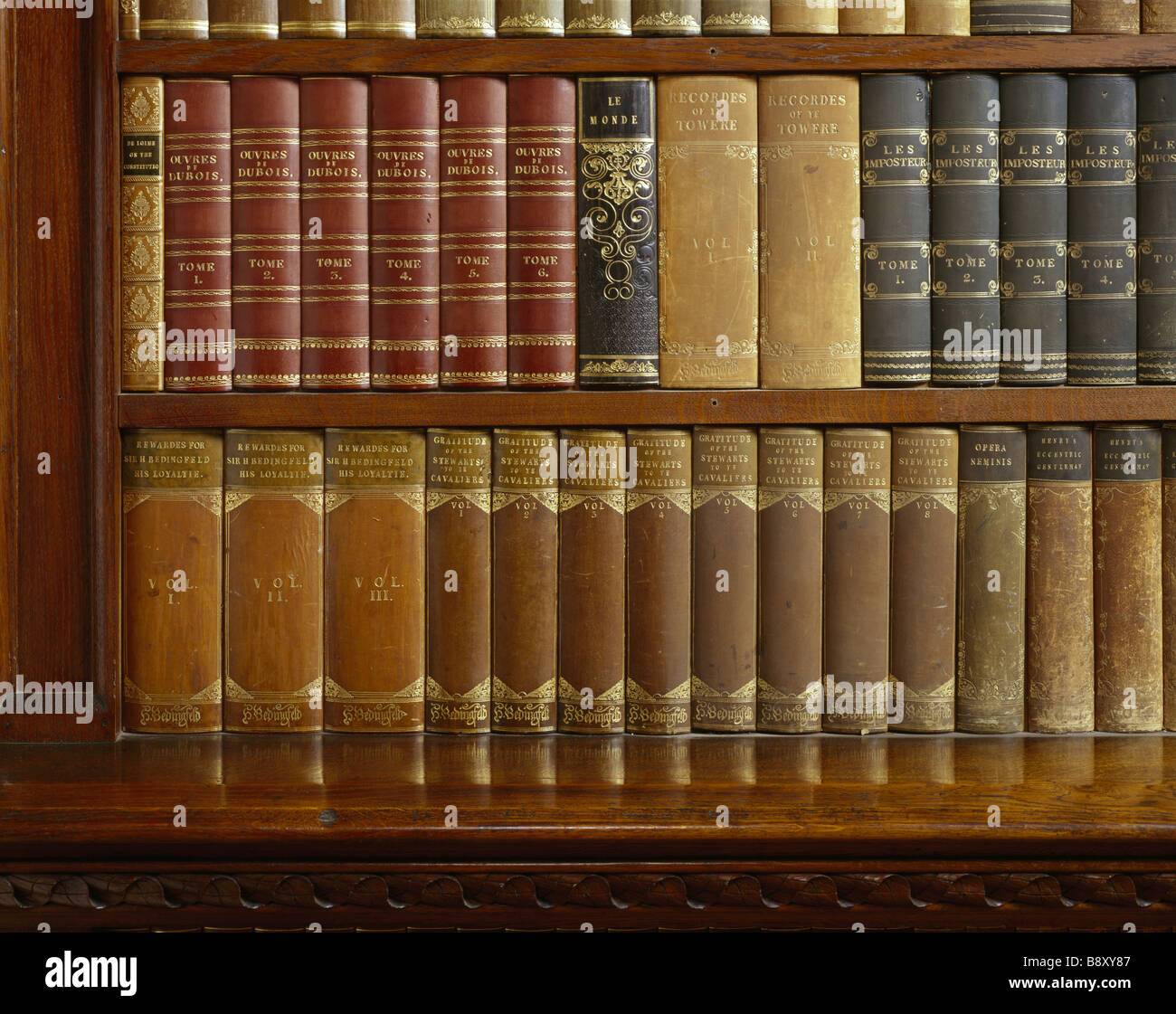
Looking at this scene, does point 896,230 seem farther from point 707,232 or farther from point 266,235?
point 266,235

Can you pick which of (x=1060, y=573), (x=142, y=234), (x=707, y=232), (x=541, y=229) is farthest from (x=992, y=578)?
(x=142, y=234)

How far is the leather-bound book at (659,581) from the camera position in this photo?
3.97 feet

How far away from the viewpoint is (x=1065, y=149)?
3.92 ft

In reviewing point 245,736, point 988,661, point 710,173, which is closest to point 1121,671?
point 988,661

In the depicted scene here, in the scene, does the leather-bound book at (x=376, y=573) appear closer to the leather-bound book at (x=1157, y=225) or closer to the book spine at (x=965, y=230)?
the book spine at (x=965, y=230)

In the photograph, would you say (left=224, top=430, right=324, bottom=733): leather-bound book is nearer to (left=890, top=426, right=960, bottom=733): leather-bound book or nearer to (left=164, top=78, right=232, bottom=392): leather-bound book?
(left=164, top=78, right=232, bottom=392): leather-bound book

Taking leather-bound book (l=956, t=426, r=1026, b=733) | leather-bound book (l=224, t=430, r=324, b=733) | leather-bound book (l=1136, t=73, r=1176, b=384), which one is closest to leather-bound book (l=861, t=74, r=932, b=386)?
leather-bound book (l=956, t=426, r=1026, b=733)

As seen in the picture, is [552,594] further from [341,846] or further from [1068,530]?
[1068,530]

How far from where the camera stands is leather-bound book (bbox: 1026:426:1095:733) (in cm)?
121

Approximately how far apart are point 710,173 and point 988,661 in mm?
599

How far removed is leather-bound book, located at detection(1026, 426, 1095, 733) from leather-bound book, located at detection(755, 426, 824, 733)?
232mm

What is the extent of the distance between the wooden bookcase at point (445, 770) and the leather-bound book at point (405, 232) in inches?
1.1

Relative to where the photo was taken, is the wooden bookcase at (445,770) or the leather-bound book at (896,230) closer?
the wooden bookcase at (445,770)

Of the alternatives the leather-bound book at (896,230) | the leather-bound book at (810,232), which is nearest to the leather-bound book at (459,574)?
the leather-bound book at (810,232)
